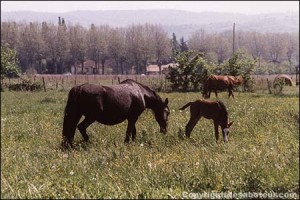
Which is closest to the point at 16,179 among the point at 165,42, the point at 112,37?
the point at 165,42

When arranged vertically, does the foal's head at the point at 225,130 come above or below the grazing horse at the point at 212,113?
below

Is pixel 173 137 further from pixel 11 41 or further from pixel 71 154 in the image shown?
pixel 11 41

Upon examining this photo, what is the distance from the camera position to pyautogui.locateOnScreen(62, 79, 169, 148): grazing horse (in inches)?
370

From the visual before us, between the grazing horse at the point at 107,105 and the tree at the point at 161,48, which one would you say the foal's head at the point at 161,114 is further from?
the tree at the point at 161,48

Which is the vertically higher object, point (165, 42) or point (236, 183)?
point (165, 42)

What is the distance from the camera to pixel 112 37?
77.8 m

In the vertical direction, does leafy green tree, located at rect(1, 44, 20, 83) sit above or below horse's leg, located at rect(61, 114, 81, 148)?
above

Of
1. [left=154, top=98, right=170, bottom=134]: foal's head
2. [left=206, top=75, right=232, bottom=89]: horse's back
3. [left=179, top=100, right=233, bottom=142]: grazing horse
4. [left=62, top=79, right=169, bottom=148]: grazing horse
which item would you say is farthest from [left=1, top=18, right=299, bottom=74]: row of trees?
[left=179, top=100, right=233, bottom=142]: grazing horse

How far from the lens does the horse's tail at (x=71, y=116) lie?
934cm

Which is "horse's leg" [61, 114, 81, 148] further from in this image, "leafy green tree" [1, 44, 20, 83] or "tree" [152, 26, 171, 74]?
"tree" [152, 26, 171, 74]

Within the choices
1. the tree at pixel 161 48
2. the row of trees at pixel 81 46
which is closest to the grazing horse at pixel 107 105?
the tree at pixel 161 48

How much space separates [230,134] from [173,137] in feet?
4.93

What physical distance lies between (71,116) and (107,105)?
0.90 meters

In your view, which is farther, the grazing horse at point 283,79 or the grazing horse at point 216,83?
the grazing horse at point 283,79
